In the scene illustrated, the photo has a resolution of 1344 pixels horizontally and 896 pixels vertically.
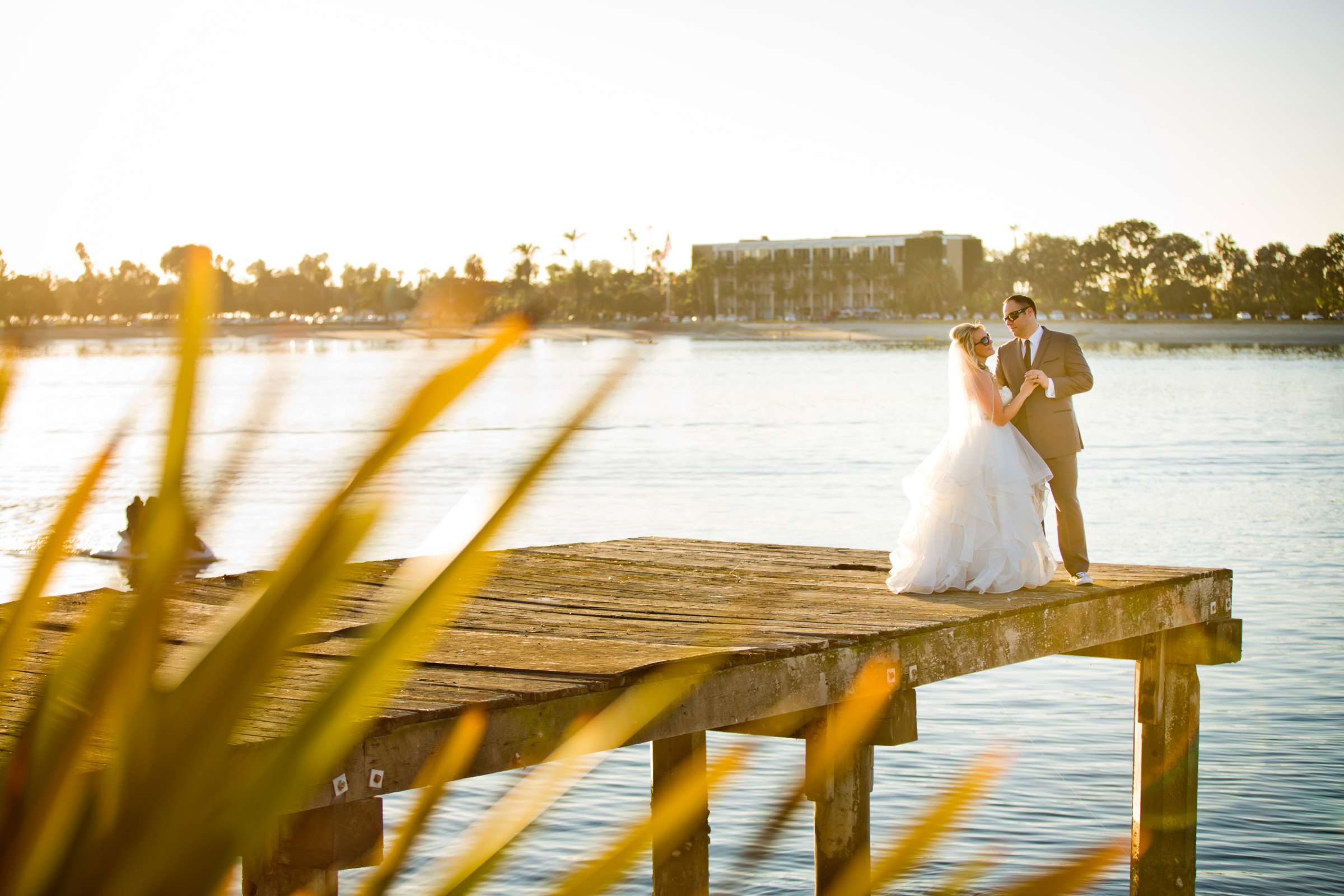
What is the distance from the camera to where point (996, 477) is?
30.0ft

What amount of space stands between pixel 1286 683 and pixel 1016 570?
9162 mm

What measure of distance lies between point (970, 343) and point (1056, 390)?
586 millimetres

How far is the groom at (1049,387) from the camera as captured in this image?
9281 mm

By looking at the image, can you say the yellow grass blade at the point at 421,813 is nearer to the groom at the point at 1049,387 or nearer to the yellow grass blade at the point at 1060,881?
the yellow grass blade at the point at 1060,881

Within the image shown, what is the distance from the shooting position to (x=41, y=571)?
828mm

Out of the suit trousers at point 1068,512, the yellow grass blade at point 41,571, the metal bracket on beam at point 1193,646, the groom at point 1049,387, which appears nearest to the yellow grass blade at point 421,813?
the yellow grass blade at point 41,571

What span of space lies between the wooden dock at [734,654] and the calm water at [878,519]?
2.47 ft

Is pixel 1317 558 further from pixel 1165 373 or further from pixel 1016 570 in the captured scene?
pixel 1165 373

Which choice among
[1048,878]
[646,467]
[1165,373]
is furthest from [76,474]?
[1165,373]

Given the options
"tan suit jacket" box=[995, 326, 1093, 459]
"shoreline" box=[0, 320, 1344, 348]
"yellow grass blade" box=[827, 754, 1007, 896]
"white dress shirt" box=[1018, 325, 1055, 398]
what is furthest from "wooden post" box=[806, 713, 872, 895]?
"shoreline" box=[0, 320, 1344, 348]

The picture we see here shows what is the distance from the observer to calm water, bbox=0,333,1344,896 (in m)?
1.33

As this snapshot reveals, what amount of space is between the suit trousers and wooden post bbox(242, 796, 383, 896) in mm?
4740

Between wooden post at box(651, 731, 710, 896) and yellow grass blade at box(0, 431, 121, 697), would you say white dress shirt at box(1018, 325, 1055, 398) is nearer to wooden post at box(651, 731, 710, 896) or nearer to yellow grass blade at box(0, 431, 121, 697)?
wooden post at box(651, 731, 710, 896)

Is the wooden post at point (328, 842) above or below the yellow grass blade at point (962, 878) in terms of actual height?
below
